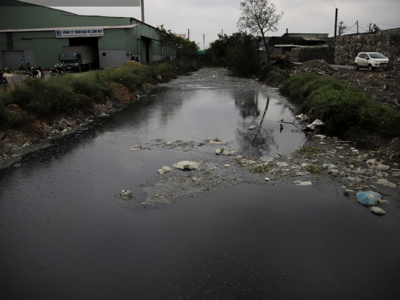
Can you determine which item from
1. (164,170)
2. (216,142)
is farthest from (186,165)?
(216,142)

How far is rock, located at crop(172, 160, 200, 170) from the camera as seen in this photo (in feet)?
21.3

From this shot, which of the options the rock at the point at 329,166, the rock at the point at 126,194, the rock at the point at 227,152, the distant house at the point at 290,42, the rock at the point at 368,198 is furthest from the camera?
the distant house at the point at 290,42

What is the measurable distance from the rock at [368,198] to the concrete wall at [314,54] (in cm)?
3435

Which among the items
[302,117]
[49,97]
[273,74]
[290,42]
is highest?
[290,42]

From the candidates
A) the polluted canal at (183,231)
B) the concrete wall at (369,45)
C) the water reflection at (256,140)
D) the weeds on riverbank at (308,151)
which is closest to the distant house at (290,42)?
the concrete wall at (369,45)

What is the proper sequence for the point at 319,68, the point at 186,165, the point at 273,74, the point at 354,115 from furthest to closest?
the point at 273,74 → the point at 319,68 → the point at 354,115 → the point at 186,165

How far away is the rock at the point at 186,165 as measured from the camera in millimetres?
6488

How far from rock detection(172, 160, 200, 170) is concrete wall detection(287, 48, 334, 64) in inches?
1343

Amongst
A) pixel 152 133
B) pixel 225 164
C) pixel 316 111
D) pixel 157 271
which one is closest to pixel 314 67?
pixel 316 111

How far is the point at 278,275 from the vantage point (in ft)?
11.5

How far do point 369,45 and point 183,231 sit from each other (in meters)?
28.8

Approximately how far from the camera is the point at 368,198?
507 cm

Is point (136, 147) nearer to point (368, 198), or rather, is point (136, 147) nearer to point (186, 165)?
point (186, 165)

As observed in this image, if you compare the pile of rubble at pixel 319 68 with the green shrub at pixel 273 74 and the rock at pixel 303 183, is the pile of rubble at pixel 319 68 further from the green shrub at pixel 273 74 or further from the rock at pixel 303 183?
the rock at pixel 303 183
